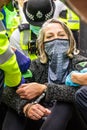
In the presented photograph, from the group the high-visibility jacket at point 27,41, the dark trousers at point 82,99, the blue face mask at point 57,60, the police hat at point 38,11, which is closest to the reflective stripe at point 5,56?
the dark trousers at point 82,99

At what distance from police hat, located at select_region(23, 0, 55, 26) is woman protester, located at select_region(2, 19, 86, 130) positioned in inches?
15.1

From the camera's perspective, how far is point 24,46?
2523 mm

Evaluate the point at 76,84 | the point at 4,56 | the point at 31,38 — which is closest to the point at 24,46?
the point at 31,38

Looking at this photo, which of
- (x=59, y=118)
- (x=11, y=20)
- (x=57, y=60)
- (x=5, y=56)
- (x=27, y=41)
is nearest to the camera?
(x=5, y=56)

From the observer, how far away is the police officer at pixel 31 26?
98.6 inches

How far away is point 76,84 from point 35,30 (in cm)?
82

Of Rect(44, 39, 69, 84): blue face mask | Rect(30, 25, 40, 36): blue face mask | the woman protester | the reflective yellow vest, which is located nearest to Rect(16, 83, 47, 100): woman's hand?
the woman protester

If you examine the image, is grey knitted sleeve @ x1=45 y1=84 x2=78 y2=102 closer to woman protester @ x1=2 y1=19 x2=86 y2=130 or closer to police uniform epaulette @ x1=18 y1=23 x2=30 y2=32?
woman protester @ x1=2 y1=19 x2=86 y2=130

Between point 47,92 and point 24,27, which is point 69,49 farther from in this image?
point 24,27

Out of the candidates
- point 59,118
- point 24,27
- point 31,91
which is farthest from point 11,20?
point 59,118

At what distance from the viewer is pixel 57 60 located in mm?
2064

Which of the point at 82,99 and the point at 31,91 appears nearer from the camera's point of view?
the point at 82,99

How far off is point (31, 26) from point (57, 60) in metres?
0.59

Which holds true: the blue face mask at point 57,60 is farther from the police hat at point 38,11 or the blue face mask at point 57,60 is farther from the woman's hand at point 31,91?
the police hat at point 38,11
